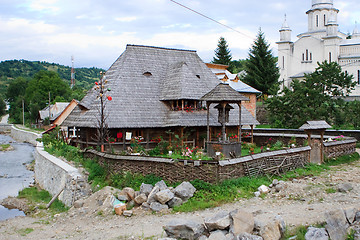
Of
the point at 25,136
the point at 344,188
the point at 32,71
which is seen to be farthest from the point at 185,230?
the point at 32,71

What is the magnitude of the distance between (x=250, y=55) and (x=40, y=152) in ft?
120

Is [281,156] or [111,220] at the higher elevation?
[281,156]

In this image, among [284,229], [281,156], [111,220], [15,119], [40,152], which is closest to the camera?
[284,229]

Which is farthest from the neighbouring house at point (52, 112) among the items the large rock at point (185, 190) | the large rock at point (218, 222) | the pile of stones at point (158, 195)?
the large rock at point (218, 222)

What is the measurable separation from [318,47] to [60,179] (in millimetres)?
43224

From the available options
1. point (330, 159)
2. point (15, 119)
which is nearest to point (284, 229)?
point (330, 159)

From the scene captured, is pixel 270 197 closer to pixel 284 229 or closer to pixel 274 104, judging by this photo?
pixel 284 229

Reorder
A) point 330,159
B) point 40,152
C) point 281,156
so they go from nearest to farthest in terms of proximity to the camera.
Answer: point 281,156 < point 330,159 < point 40,152

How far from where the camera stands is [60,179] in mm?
17484

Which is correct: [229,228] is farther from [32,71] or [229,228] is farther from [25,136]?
[32,71]

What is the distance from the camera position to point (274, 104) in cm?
3009

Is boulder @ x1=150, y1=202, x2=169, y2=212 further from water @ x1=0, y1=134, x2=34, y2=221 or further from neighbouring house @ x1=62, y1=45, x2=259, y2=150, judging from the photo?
water @ x1=0, y1=134, x2=34, y2=221

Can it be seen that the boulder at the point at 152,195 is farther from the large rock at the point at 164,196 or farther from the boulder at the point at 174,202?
the boulder at the point at 174,202

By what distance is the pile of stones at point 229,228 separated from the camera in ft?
29.2
